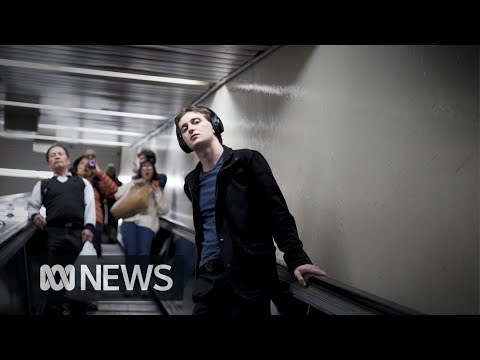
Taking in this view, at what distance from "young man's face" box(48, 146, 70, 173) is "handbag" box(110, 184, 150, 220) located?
47.9 inches

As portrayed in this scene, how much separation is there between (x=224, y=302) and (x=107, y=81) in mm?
5103

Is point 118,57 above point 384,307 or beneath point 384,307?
above

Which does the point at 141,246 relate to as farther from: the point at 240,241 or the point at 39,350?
the point at 39,350

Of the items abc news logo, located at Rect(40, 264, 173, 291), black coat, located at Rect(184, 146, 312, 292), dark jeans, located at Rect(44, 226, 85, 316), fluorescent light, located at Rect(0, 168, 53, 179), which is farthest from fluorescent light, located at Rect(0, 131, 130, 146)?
black coat, located at Rect(184, 146, 312, 292)

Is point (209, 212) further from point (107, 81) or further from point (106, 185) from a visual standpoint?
point (107, 81)

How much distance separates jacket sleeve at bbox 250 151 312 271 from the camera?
7.95ft

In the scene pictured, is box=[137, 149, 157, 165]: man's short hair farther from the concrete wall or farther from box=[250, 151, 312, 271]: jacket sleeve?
box=[250, 151, 312, 271]: jacket sleeve

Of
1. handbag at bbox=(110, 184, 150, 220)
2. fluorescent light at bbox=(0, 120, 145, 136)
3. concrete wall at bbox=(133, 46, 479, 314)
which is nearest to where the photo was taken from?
concrete wall at bbox=(133, 46, 479, 314)

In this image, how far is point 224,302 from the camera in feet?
8.04

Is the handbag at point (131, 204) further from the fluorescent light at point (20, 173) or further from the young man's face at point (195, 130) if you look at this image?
the fluorescent light at point (20, 173)

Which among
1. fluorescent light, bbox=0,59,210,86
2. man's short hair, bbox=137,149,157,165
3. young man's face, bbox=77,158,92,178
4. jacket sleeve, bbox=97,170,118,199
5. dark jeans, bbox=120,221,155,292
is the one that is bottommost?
dark jeans, bbox=120,221,155,292
